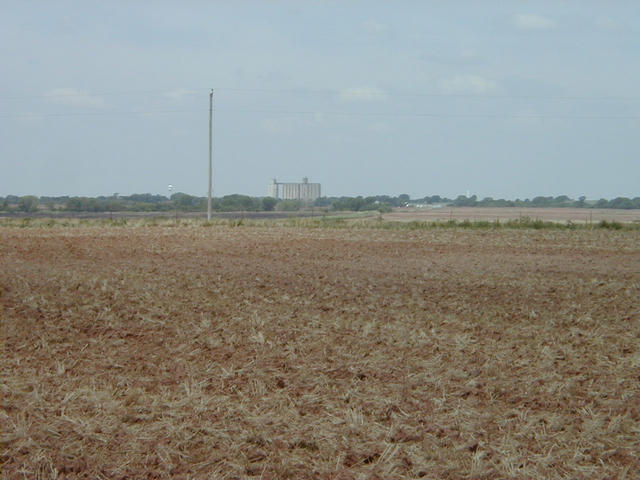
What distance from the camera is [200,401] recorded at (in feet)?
27.3

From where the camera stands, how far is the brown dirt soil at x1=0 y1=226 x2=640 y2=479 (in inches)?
275

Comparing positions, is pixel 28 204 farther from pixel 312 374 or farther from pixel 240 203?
pixel 312 374

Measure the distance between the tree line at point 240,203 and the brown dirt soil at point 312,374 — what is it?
42.0 m

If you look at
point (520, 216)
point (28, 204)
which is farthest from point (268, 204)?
point (520, 216)

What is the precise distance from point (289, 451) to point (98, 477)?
1.71 meters

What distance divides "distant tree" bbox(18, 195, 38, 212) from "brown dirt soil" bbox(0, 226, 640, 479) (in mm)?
43363

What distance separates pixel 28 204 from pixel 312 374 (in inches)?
2197

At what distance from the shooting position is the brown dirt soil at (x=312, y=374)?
6977mm

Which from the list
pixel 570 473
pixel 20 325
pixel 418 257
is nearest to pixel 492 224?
pixel 418 257

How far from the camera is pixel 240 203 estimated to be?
259 feet

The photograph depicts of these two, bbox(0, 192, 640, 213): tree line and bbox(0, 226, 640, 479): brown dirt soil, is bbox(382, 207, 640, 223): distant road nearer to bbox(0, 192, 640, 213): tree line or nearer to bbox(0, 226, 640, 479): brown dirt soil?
bbox(0, 192, 640, 213): tree line

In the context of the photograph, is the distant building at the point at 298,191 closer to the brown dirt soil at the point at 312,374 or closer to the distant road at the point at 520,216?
the distant road at the point at 520,216

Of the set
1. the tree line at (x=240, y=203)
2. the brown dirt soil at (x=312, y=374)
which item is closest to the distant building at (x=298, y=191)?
the tree line at (x=240, y=203)

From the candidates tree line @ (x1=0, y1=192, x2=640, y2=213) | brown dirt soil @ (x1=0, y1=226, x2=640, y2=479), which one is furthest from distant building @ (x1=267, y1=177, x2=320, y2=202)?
brown dirt soil @ (x1=0, y1=226, x2=640, y2=479)
